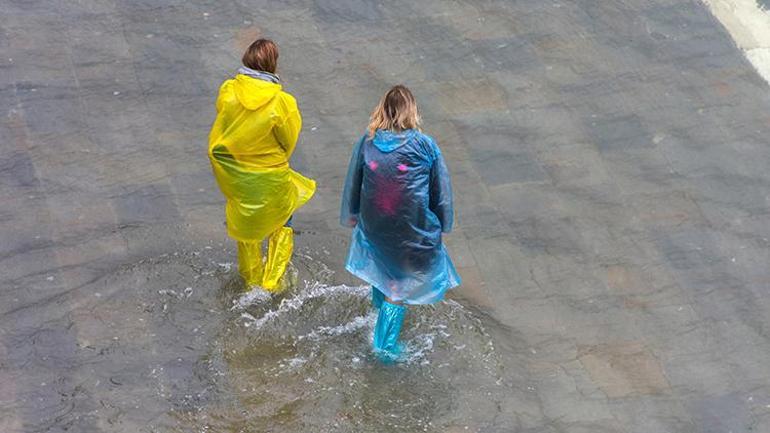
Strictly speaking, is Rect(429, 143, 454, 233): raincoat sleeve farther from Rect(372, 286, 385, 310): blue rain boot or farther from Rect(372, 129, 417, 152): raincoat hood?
Rect(372, 286, 385, 310): blue rain boot

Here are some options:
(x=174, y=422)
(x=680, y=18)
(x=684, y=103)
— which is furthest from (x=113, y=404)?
(x=680, y=18)

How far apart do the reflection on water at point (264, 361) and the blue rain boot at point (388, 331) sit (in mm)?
63

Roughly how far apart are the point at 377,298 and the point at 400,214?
0.82 meters

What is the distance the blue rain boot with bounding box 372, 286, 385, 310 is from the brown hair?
1387mm

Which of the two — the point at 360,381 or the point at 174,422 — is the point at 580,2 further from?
the point at 174,422

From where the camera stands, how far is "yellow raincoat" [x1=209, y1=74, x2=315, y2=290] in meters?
5.66

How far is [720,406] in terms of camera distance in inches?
240

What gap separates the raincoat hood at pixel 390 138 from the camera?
541cm

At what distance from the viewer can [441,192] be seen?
5602mm

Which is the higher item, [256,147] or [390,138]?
[390,138]

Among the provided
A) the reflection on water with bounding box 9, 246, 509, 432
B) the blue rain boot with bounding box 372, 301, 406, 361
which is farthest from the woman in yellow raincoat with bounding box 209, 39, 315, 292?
the blue rain boot with bounding box 372, 301, 406, 361

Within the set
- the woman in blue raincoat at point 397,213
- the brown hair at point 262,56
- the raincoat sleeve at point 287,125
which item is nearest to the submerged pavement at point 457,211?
the woman in blue raincoat at point 397,213

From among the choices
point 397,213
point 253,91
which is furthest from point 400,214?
point 253,91

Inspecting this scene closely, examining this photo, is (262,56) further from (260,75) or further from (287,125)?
(287,125)
